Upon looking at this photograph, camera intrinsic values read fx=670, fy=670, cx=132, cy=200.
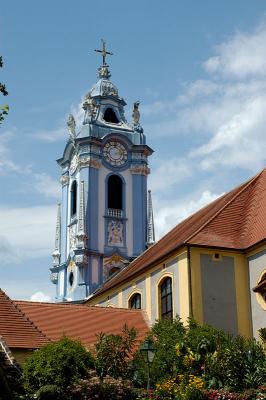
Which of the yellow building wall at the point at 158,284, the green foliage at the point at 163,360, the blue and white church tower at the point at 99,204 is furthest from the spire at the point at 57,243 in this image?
the green foliage at the point at 163,360

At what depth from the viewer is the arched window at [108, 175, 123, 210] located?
4862 centimetres

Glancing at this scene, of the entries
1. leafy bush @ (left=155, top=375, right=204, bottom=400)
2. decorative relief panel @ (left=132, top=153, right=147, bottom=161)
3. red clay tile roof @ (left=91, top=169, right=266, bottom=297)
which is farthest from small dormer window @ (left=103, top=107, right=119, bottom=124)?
leafy bush @ (left=155, top=375, right=204, bottom=400)

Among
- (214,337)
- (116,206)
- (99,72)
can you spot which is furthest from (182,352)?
(99,72)

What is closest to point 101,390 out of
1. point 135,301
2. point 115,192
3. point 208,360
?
point 208,360

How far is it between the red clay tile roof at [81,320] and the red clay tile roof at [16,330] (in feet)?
8.79

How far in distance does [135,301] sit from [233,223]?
6.04 m

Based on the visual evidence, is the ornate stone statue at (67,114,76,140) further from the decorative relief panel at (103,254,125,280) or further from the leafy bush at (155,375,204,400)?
the leafy bush at (155,375,204,400)

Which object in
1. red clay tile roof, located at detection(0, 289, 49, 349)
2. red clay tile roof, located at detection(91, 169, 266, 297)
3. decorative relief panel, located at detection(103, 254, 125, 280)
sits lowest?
red clay tile roof, located at detection(0, 289, 49, 349)

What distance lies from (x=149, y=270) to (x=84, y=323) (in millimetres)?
3669

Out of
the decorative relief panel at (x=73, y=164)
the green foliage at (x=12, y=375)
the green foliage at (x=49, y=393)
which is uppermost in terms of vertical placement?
the decorative relief panel at (x=73, y=164)

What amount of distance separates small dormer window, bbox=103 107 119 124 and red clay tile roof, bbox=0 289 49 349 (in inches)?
1193

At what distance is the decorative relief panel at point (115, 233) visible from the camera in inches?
1858

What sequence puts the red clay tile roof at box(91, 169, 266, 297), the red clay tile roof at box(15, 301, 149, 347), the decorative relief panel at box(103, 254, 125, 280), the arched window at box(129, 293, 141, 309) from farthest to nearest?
1. the decorative relief panel at box(103, 254, 125, 280)
2. the arched window at box(129, 293, 141, 309)
3. the red clay tile roof at box(15, 301, 149, 347)
4. the red clay tile roof at box(91, 169, 266, 297)

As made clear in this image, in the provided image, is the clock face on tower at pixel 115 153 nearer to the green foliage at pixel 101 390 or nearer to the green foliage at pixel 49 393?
the green foliage at pixel 101 390
